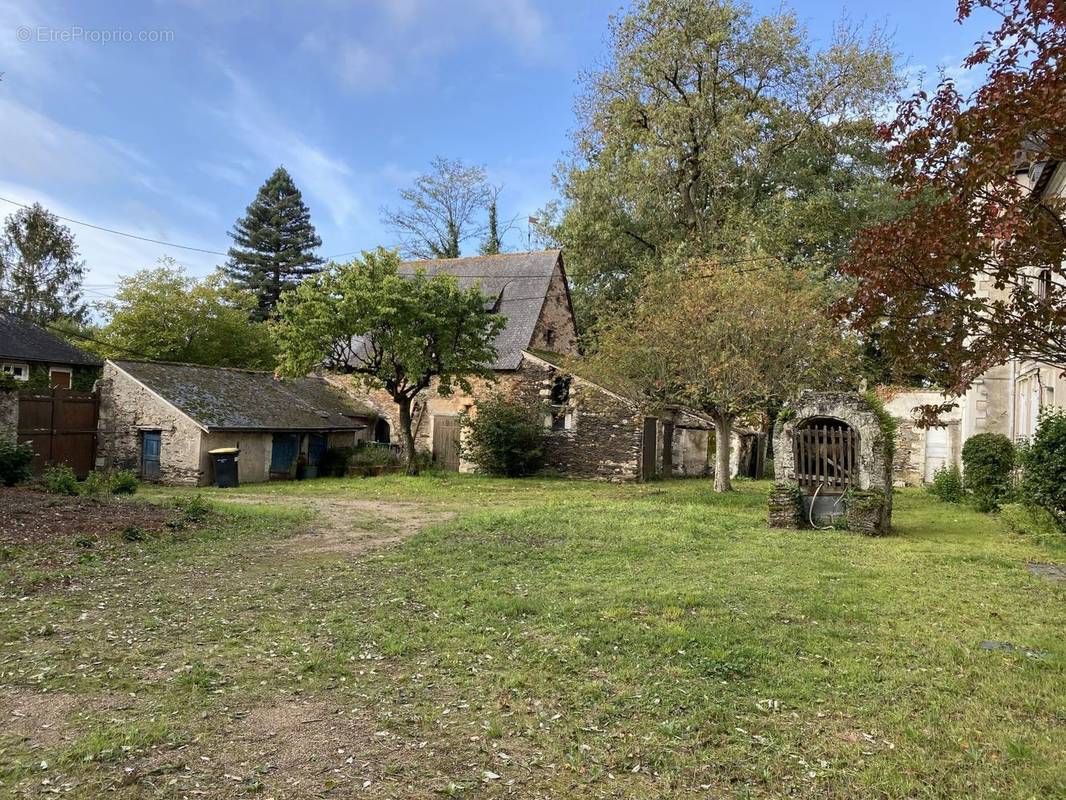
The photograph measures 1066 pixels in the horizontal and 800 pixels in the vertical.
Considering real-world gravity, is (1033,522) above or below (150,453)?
below

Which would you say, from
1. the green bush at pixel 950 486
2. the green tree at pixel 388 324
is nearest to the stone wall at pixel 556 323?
the green tree at pixel 388 324

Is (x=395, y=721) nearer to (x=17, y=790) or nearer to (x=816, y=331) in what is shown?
(x=17, y=790)

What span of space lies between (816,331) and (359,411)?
60.8 feet

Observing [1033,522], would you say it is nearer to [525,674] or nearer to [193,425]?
[525,674]

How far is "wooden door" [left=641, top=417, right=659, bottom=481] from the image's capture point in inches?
965

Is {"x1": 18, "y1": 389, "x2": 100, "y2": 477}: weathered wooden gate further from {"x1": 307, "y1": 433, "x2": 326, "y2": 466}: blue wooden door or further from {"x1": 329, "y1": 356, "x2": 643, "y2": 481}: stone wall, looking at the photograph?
{"x1": 329, "y1": 356, "x2": 643, "y2": 481}: stone wall

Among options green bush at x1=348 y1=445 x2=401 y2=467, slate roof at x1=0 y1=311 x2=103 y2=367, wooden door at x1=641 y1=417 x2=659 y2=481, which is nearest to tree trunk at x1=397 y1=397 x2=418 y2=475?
green bush at x1=348 y1=445 x2=401 y2=467

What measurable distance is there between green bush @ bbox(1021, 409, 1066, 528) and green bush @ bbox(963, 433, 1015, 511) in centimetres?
374

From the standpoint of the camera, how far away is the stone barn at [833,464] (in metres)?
12.0

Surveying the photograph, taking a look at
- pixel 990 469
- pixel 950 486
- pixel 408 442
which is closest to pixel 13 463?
pixel 408 442

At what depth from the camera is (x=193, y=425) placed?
2084 centimetres

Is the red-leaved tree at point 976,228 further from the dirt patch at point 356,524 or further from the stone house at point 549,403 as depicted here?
the stone house at point 549,403

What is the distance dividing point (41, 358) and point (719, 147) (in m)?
28.5

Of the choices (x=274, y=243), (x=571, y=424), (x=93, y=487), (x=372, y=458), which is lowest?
(x=93, y=487)
